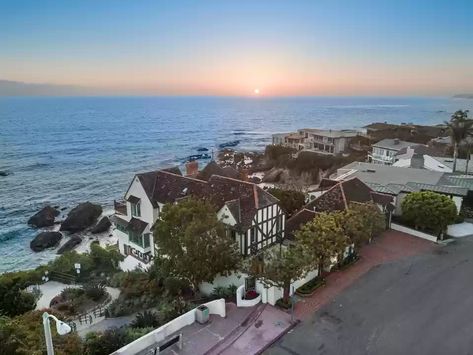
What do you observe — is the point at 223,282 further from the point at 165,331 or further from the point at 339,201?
the point at 339,201

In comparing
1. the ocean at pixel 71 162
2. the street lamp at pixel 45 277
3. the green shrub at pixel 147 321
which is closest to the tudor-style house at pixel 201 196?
the street lamp at pixel 45 277

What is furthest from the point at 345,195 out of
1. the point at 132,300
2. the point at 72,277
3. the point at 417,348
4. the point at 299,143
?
the point at 299,143

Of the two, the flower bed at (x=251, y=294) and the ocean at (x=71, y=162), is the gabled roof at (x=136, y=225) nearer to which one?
the flower bed at (x=251, y=294)

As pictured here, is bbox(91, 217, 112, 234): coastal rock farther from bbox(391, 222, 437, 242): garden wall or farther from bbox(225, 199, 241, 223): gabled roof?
bbox(391, 222, 437, 242): garden wall

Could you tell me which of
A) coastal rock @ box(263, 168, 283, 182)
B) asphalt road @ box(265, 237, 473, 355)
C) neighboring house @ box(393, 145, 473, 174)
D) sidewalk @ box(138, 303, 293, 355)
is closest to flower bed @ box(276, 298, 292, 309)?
sidewalk @ box(138, 303, 293, 355)

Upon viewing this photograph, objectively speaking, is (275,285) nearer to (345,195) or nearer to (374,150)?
(345,195)

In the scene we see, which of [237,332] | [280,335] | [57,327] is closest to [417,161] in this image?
[280,335]
